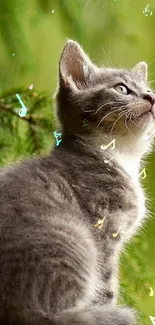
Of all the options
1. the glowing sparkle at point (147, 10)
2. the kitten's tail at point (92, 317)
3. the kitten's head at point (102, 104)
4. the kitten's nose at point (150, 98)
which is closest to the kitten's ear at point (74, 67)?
the kitten's head at point (102, 104)

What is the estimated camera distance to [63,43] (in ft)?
3.65

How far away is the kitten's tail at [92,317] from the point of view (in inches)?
26.7

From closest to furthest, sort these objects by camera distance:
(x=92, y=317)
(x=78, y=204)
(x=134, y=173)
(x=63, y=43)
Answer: (x=92, y=317) < (x=78, y=204) < (x=134, y=173) < (x=63, y=43)

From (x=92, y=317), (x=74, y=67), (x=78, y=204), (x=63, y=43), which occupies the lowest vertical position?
(x=92, y=317)

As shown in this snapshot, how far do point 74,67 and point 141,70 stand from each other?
16cm

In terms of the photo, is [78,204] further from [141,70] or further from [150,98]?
[141,70]

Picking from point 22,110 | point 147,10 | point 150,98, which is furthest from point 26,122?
point 147,10

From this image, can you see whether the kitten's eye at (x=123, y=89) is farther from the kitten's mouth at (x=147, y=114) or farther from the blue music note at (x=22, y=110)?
the blue music note at (x=22, y=110)

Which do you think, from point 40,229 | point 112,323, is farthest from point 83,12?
point 112,323

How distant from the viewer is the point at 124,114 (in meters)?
0.91

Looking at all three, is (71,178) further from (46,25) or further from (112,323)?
(46,25)

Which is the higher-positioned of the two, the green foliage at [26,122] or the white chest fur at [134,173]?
the green foliage at [26,122]

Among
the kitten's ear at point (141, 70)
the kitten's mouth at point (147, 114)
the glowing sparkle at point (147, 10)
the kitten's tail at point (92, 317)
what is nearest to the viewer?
the kitten's tail at point (92, 317)

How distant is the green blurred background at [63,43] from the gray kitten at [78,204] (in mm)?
92
